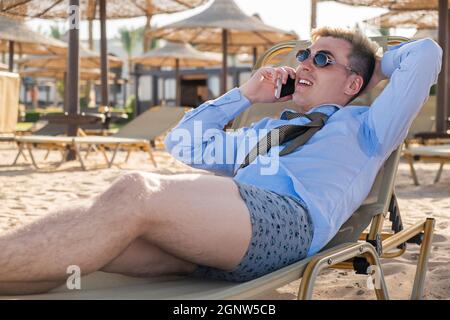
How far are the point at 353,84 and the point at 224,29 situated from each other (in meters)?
11.0

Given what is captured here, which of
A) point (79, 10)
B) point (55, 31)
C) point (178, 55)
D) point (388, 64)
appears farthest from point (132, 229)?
point (55, 31)

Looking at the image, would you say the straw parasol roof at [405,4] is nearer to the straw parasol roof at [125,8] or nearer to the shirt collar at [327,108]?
the straw parasol roof at [125,8]

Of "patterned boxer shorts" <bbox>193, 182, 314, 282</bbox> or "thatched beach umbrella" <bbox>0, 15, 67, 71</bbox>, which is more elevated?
"thatched beach umbrella" <bbox>0, 15, 67, 71</bbox>

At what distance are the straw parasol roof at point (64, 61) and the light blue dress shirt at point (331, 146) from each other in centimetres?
1608

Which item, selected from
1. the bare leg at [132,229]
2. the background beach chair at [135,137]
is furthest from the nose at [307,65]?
the background beach chair at [135,137]

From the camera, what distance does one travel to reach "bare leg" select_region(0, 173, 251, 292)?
1449 mm

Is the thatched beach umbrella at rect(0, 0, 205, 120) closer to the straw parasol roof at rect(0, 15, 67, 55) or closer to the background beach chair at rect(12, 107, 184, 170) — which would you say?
the background beach chair at rect(12, 107, 184, 170)

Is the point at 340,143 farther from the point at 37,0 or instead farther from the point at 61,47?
the point at 61,47

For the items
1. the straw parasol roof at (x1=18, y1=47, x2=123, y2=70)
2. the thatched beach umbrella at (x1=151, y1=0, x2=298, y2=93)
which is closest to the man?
the thatched beach umbrella at (x1=151, y1=0, x2=298, y2=93)

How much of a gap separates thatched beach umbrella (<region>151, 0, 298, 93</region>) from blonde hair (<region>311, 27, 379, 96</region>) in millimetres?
9961

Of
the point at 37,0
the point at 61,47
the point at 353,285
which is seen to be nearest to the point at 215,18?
the point at 37,0
